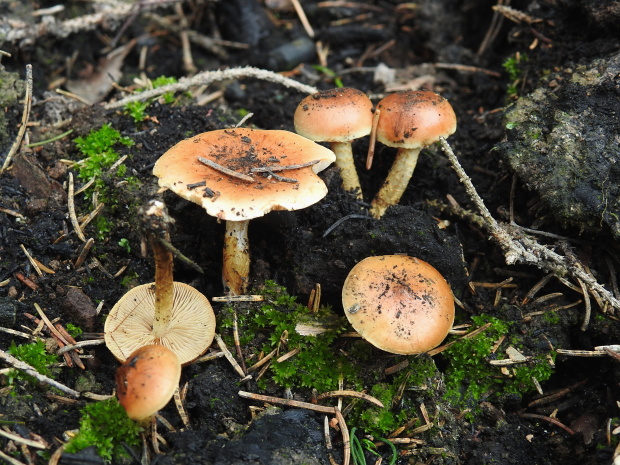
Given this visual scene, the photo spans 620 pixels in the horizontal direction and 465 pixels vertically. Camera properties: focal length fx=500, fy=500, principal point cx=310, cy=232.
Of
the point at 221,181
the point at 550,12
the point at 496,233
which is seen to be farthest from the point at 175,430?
the point at 550,12

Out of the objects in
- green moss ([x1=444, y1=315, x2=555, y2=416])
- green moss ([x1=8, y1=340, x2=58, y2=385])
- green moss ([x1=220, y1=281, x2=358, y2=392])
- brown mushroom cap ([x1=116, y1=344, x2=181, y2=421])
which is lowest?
green moss ([x1=444, y1=315, x2=555, y2=416])

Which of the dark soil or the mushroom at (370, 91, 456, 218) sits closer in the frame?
the dark soil

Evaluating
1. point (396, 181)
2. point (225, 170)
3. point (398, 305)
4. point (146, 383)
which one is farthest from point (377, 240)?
point (146, 383)

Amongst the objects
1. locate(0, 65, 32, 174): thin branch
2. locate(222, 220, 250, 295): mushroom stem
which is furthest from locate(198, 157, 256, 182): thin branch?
locate(0, 65, 32, 174): thin branch

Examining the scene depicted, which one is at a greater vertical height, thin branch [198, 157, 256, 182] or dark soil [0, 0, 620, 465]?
thin branch [198, 157, 256, 182]

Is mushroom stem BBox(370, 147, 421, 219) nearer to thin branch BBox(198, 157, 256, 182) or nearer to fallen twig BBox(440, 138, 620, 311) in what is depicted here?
fallen twig BBox(440, 138, 620, 311)

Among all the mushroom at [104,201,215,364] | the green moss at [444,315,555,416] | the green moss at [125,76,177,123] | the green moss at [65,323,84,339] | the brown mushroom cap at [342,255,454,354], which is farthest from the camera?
the green moss at [125,76,177,123]

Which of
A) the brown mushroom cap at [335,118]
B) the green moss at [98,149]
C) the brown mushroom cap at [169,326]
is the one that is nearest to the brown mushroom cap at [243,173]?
the brown mushroom cap at [335,118]

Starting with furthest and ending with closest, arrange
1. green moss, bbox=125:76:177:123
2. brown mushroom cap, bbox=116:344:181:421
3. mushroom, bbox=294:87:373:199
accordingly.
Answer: green moss, bbox=125:76:177:123
mushroom, bbox=294:87:373:199
brown mushroom cap, bbox=116:344:181:421
